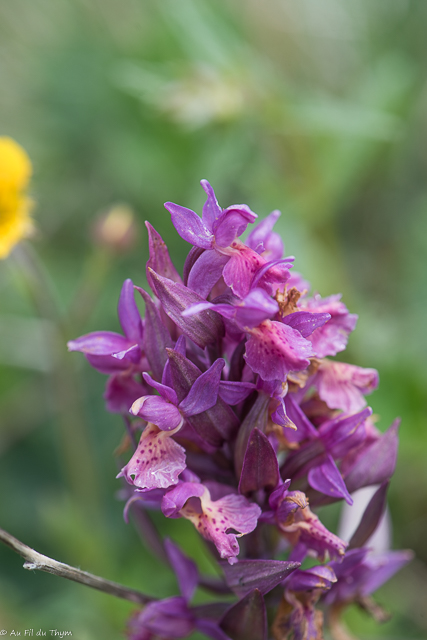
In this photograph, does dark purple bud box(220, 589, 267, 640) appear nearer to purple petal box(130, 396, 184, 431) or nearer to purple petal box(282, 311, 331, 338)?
purple petal box(130, 396, 184, 431)

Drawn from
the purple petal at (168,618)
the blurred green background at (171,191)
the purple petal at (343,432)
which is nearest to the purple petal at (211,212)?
the purple petal at (343,432)

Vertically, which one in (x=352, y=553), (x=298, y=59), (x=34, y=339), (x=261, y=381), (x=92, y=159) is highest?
(x=298, y=59)

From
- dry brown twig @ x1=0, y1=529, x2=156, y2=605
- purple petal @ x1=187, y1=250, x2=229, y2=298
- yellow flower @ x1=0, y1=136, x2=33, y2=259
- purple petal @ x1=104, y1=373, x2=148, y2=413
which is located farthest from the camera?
yellow flower @ x1=0, y1=136, x2=33, y2=259

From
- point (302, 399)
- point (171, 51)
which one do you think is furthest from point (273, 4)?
point (302, 399)

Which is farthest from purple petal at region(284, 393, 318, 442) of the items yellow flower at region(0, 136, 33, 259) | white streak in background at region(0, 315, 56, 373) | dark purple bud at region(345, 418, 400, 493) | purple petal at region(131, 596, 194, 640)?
white streak in background at region(0, 315, 56, 373)

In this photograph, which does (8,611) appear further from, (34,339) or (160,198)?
(160,198)

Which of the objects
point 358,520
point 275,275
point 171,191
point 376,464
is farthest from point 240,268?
point 171,191
